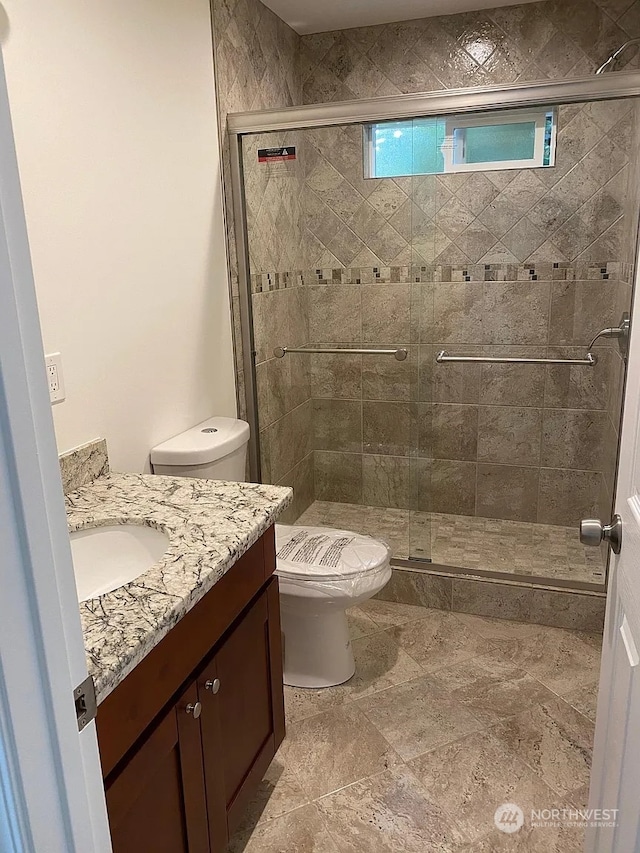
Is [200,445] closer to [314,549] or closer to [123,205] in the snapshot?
[314,549]

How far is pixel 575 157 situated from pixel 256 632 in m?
2.35

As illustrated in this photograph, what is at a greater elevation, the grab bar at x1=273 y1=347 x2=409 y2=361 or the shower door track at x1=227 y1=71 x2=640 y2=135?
the shower door track at x1=227 y1=71 x2=640 y2=135

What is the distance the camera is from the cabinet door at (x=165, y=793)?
1058 mm

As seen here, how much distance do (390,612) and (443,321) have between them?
1330 millimetres

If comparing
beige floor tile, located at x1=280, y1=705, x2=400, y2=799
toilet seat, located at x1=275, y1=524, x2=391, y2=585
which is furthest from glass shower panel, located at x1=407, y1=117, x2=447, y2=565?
beige floor tile, located at x1=280, y1=705, x2=400, y2=799

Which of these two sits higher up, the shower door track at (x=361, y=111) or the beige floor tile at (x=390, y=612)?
the shower door track at (x=361, y=111)

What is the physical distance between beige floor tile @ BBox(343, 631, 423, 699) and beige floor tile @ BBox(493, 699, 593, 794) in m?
0.38

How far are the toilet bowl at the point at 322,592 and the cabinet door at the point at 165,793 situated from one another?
77 centimetres

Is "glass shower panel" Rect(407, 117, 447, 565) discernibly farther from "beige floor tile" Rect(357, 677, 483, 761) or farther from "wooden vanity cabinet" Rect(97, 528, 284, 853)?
"wooden vanity cabinet" Rect(97, 528, 284, 853)

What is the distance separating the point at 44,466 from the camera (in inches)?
24.4

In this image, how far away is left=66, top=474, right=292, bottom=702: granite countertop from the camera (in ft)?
3.33

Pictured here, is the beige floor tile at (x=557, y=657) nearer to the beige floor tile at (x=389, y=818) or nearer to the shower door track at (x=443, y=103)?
the beige floor tile at (x=389, y=818)

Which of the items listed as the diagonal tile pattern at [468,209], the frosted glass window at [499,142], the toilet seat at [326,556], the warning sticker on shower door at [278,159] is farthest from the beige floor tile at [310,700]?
the frosted glass window at [499,142]

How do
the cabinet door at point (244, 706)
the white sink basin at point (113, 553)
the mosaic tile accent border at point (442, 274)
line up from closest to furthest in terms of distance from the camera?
the cabinet door at point (244, 706) → the white sink basin at point (113, 553) → the mosaic tile accent border at point (442, 274)
